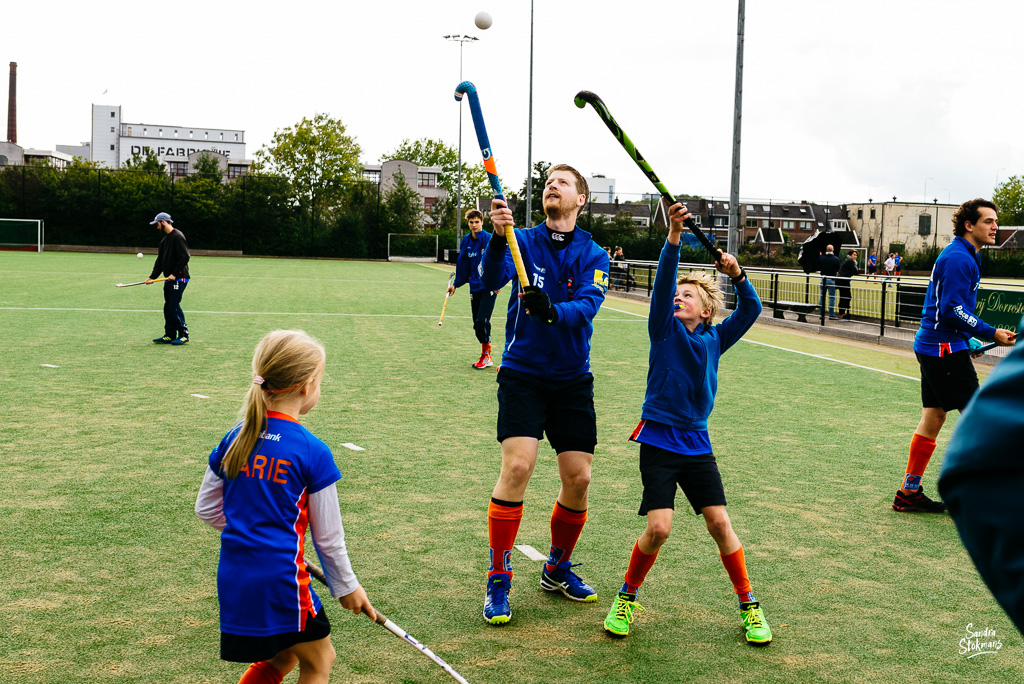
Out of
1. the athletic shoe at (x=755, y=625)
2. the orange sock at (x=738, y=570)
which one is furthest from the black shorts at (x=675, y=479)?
the athletic shoe at (x=755, y=625)

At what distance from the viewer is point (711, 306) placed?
4.18 metres

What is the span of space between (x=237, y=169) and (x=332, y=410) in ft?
455

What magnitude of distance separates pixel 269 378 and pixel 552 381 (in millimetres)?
1825

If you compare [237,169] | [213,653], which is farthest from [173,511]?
[237,169]

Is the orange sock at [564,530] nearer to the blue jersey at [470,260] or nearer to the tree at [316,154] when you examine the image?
the blue jersey at [470,260]

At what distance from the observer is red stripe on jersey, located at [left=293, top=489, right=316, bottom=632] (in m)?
2.71

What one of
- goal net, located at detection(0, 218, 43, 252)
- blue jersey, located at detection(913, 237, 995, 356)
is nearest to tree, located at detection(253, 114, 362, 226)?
goal net, located at detection(0, 218, 43, 252)

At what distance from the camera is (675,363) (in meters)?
4.13

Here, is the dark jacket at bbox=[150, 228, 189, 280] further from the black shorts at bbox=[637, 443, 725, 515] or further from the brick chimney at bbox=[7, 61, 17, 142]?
the brick chimney at bbox=[7, 61, 17, 142]

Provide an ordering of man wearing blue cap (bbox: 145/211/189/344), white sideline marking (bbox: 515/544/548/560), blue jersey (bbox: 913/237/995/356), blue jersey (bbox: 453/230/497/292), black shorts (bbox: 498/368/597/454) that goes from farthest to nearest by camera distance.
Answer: man wearing blue cap (bbox: 145/211/189/344), blue jersey (bbox: 453/230/497/292), blue jersey (bbox: 913/237/995/356), white sideline marking (bbox: 515/544/548/560), black shorts (bbox: 498/368/597/454)

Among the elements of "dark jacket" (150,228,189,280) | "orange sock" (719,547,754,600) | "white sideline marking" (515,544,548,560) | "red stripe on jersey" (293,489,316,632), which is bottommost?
"white sideline marking" (515,544,548,560)

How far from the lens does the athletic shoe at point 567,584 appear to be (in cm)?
446

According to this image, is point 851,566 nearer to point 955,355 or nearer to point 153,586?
point 955,355

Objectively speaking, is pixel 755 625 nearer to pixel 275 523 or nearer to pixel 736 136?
pixel 275 523
